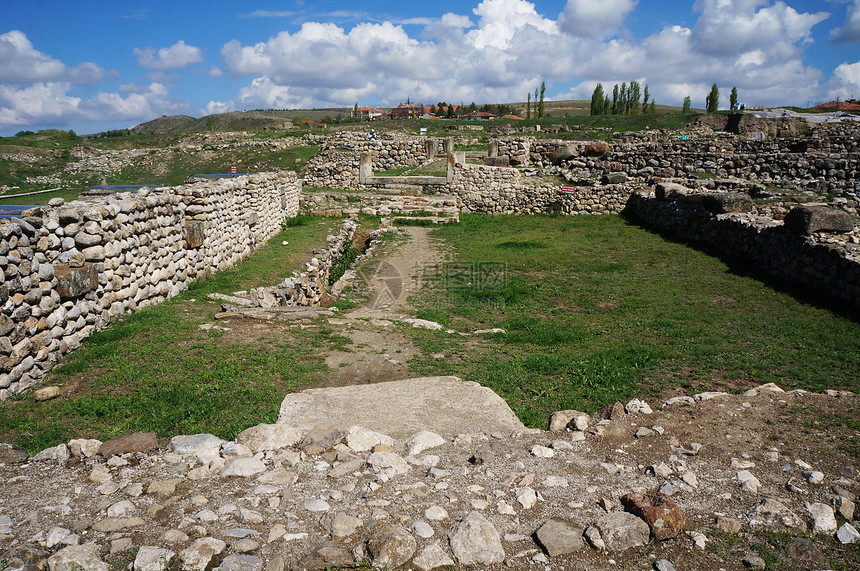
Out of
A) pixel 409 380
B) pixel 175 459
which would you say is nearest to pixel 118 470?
pixel 175 459

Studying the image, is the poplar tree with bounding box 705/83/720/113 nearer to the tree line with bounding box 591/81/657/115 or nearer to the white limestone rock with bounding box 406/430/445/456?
the tree line with bounding box 591/81/657/115

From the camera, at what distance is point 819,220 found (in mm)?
9914

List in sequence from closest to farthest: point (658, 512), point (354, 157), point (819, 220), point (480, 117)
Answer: point (658, 512), point (819, 220), point (354, 157), point (480, 117)

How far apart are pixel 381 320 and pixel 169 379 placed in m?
3.32

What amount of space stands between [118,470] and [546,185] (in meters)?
19.7

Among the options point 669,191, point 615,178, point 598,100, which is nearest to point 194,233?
point 669,191

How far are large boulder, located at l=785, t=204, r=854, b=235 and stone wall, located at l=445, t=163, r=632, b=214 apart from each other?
10391 millimetres

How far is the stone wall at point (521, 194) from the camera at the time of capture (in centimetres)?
2053

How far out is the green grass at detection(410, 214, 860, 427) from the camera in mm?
5789

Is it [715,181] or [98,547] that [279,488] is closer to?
[98,547]

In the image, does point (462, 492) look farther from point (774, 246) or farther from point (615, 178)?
point (615, 178)

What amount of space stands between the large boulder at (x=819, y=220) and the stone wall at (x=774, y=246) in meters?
0.15

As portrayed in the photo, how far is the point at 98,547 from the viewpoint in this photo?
2795 mm

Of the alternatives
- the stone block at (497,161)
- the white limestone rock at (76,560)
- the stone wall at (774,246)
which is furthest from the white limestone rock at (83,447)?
the stone block at (497,161)
